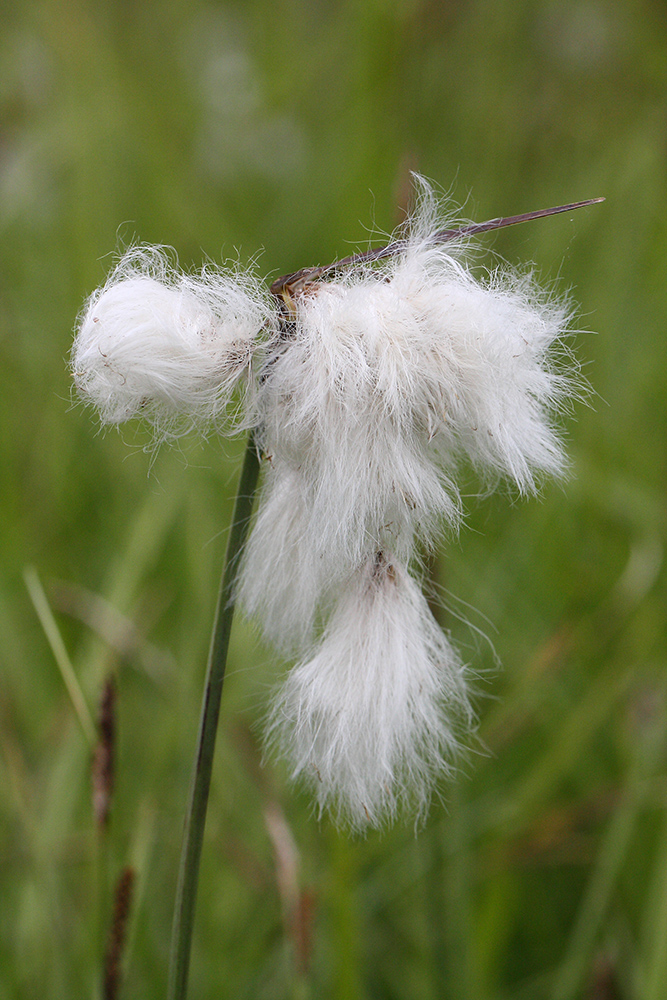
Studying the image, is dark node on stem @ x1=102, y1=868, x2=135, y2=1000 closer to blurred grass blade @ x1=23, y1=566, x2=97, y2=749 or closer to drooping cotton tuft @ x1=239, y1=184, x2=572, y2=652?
blurred grass blade @ x1=23, y1=566, x2=97, y2=749

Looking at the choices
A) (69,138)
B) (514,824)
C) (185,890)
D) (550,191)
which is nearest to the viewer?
(185,890)

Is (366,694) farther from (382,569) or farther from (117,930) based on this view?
(117,930)

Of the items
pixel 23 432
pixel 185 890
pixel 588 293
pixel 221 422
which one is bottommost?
pixel 185 890

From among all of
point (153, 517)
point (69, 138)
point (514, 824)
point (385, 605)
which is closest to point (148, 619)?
point (153, 517)

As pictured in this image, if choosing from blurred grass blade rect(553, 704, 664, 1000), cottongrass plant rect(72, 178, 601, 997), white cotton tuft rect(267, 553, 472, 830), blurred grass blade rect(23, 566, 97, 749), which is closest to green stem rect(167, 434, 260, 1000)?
cottongrass plant rect(72, 178, 601, 997)

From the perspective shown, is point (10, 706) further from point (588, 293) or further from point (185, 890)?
point (588, 293)

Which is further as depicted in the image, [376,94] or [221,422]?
[376,94]

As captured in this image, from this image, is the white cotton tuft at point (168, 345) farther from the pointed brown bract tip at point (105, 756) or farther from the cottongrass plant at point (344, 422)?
the pointed brown bract tip at point (105, 756)
